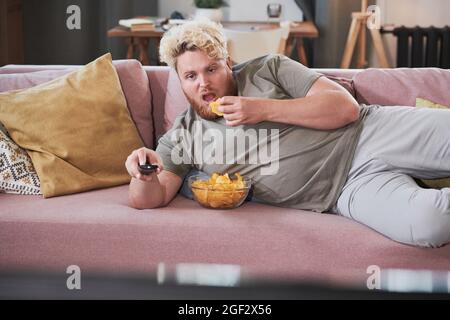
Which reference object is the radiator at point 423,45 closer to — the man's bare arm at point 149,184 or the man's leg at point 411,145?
the man's leg at point 411,145

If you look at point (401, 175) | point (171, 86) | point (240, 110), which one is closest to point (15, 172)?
point (171, 86)

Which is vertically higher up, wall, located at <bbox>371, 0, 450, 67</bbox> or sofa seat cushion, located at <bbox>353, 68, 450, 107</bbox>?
wall, located at <bbox>371, 0, 450, 67</bbox>

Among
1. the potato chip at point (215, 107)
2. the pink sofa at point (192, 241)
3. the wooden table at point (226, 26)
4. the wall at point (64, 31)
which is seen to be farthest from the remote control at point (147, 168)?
the wall at point (64, 31)

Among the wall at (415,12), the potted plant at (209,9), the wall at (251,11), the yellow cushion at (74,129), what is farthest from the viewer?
the wall at (251,11)

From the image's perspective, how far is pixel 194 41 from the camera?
222 cm

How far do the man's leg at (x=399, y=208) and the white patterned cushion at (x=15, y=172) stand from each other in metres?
0.95

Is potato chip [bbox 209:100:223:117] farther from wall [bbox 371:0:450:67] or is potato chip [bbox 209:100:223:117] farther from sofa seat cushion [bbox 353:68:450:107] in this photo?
wall [bbox 371:0:450:67]

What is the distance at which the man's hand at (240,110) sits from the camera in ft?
7.08

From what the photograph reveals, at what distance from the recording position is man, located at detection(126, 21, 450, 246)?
7.02 feet

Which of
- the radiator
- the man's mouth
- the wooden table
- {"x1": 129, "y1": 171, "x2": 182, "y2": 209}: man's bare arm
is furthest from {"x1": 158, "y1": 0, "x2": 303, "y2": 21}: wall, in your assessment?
{"x1": 129, "y1": 171, "x2": 182, "y2": 209}: man's bare arm

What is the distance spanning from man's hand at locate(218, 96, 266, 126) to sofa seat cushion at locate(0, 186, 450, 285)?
0.86 ft

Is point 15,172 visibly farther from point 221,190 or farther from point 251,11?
point 251,11
